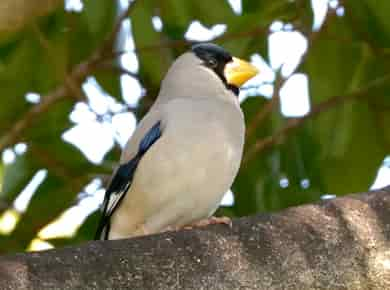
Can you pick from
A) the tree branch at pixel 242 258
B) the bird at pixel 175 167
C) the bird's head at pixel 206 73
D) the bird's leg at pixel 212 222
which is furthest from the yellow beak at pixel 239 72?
the tree branch at pixel 242 258

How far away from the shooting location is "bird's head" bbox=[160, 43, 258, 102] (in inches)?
157

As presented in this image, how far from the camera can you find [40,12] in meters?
2.98

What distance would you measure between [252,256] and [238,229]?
0.08 meters

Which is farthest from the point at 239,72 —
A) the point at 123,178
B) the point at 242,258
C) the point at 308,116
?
the point at 242,258

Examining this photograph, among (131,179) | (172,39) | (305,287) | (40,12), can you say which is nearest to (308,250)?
(305,287)

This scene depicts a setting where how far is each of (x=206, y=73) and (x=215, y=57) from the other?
0.25 ft

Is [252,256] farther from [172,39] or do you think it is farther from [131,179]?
[172,39]

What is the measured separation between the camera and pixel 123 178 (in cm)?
363

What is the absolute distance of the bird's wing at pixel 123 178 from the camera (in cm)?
361

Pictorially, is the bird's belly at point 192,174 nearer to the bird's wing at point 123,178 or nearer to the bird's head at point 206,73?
the bird's wing at point 123,178

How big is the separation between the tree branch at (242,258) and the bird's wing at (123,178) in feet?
4.02

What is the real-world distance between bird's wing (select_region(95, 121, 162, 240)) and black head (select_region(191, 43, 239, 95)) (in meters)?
0.54

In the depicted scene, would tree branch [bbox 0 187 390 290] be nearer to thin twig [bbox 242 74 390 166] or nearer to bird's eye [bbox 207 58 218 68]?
thin twig [bbox 242 74 390 166]

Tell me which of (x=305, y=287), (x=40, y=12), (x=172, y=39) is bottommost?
(x=172, y=39)
